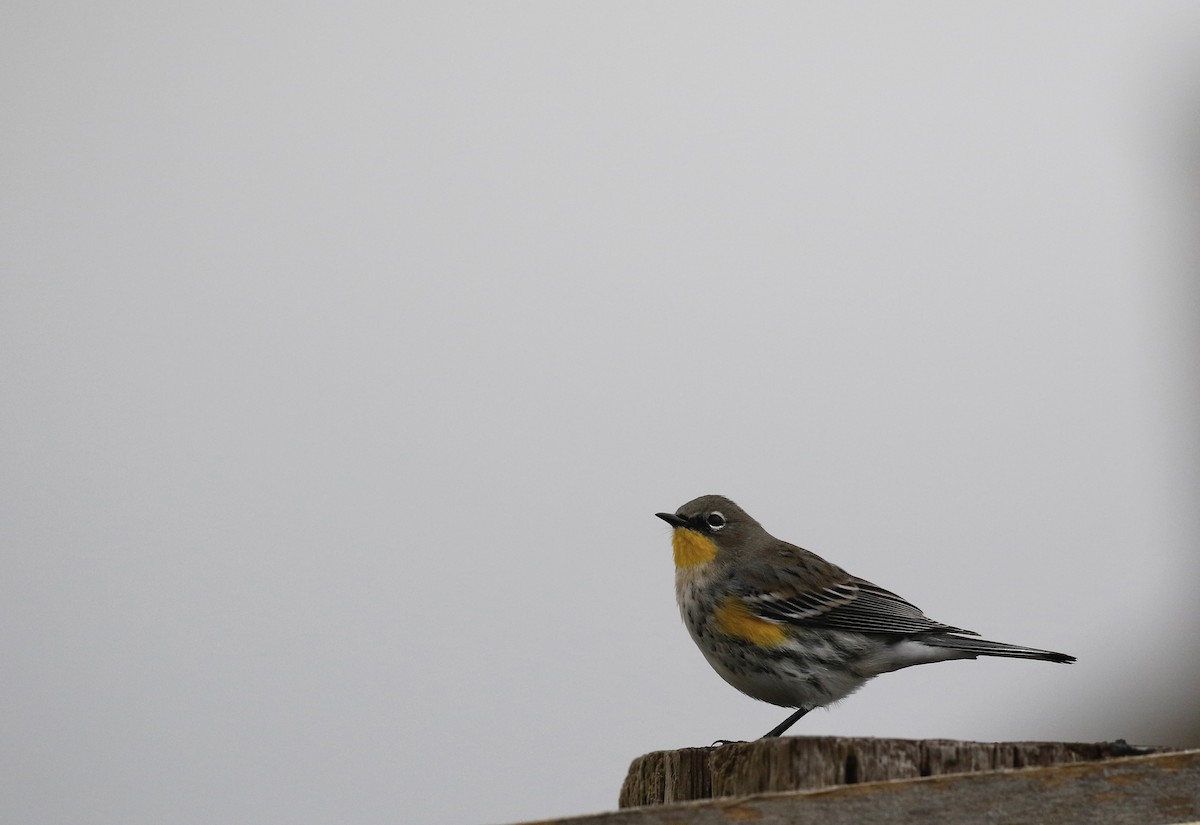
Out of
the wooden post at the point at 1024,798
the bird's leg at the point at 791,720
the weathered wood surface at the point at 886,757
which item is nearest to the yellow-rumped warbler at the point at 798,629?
the bird's leg at the point at 791,720

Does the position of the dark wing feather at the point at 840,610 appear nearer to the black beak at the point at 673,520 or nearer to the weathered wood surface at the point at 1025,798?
the black beak at the point at 673,520

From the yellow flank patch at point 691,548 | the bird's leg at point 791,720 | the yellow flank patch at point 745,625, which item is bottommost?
the bird's leg at point 791,720

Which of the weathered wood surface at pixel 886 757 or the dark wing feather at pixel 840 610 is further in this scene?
the dark wing feather at pixel 840 610

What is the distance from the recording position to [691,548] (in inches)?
262

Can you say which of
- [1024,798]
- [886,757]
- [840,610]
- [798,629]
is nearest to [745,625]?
[798,629]

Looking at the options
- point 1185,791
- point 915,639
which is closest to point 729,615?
point 915,639

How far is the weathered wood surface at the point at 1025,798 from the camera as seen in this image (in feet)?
8.26

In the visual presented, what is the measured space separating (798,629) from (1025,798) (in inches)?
134

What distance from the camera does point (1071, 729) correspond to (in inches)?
372

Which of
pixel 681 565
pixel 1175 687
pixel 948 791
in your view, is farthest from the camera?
pixel 1175 687

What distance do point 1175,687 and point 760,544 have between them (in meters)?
4.32

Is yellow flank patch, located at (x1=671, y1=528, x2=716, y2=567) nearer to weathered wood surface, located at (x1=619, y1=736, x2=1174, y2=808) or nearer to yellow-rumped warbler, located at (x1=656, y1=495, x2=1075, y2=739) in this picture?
yellow-rumped warbler, located at (x1=656, y1=495, x2=1075, y2=739)

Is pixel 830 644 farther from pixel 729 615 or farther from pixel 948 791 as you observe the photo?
pixel 948 791

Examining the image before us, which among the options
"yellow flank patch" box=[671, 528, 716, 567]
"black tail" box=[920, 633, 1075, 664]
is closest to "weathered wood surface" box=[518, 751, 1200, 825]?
"black tail" box=[920, 633, 1075, 664]
